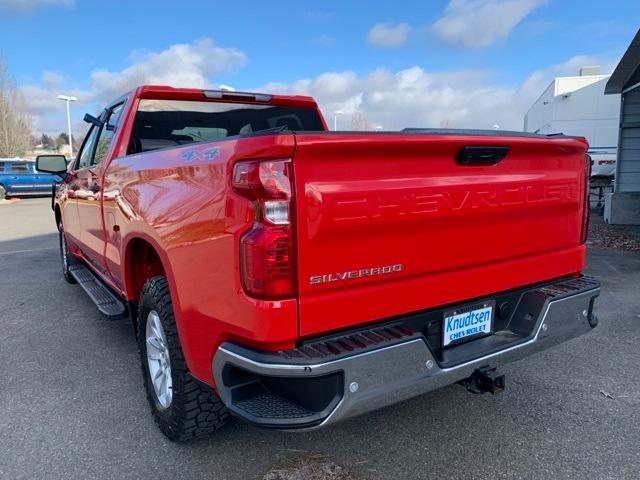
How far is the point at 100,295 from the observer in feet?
14.2

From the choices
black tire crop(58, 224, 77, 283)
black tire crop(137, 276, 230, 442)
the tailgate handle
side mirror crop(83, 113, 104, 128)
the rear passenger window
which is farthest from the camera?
the rear passenger window

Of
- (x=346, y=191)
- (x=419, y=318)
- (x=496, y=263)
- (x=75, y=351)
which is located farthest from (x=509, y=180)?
(x=75, y=351)

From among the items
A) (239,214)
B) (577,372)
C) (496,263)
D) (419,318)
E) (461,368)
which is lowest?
(577,372)

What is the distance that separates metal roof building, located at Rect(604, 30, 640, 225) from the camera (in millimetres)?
11625

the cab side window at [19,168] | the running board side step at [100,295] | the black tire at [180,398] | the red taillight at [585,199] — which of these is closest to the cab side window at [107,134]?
the running board side step at [100,295]

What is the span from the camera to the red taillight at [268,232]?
1.93m

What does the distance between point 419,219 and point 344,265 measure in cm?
43

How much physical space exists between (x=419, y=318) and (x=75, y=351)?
3136 millimetres

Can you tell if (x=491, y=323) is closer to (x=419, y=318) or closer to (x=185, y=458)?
(x=419, y=318)

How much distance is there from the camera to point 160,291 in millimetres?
2721

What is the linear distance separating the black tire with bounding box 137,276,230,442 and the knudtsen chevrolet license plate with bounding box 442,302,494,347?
1.20 metres

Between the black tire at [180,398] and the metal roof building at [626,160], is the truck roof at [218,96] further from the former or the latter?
the metal roof building at [626,160]

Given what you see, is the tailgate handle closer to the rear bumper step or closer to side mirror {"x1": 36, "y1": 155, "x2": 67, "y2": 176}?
the rear bumper step

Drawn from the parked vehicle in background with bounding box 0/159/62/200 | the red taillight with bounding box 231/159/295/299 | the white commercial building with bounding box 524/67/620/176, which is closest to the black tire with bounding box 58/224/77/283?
the red taillight with bounding box 231/159/295/299
